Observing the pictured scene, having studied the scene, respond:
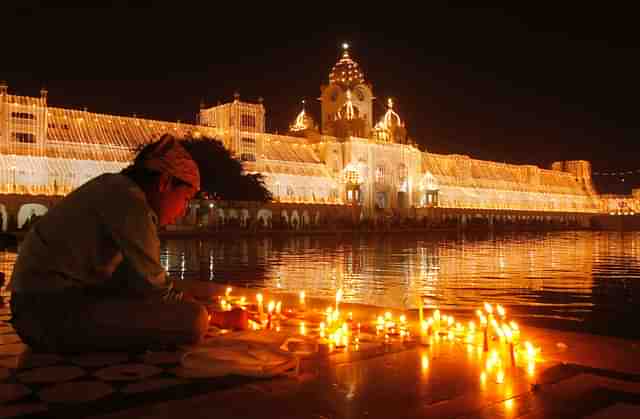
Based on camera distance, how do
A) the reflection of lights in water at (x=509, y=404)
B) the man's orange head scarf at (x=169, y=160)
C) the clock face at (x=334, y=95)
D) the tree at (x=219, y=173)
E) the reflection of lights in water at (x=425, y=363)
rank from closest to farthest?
the reflection of lights in water at (x=509, y=404), the reflection of lights in water at (x=425, y=363), the man's orange head scarf at (x=169, y=160), the tree at (x=219, y=173), the clock face at (x=334, y=95)

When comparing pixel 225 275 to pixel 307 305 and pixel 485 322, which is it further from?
pixel 485 322

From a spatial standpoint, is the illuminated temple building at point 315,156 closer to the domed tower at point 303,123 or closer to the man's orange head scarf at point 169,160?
the domed tower at point 303,123

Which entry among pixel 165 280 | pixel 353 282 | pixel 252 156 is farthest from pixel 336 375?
pixel 252 156

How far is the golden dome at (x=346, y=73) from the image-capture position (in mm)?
82812

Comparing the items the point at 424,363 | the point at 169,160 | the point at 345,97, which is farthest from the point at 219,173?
the point at 424,363

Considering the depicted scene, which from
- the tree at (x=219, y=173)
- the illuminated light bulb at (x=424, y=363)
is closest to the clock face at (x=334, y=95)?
the tree at (x=219, y=173)

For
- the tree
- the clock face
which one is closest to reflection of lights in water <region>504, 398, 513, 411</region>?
the tree

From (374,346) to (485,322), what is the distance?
110 centimetres

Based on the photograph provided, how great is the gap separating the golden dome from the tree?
1366 inches

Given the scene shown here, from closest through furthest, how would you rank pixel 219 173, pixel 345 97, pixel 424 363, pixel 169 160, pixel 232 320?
pixel 424 363 → pixel 169 160 → pixel 232 320 → pixel 219 173 → pixel 345 97

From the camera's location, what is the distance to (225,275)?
12930 mm

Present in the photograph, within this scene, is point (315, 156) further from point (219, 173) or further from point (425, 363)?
point (425, 363)

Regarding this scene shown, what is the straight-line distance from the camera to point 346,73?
273ft

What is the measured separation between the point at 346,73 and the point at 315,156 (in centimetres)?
1627
